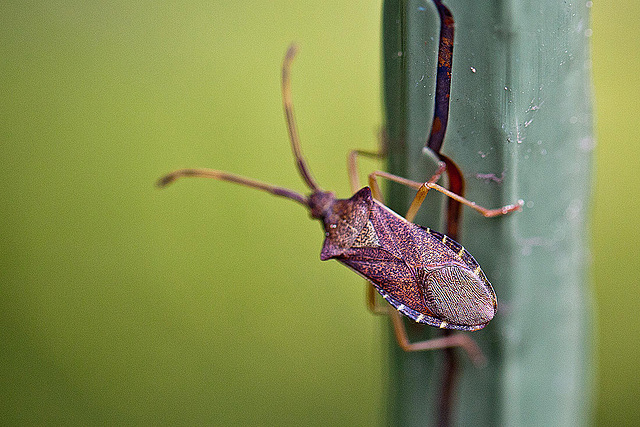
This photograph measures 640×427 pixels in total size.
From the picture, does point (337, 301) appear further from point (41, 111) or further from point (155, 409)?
point (41, 111)

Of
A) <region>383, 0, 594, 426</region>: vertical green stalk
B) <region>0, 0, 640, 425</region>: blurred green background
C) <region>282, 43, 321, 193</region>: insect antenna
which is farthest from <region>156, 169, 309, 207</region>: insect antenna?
<region>0, 0, 640, 425</region>: blurred green background

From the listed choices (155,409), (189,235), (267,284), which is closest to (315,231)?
(267,284)

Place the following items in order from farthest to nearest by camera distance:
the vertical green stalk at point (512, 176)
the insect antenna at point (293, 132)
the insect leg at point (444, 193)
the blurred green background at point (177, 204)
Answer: the blurred green background at point (177, 204) → the insect antenna at point (293, 132) → the insect leg at point (444, 193) → the vertical green stalk at point (512, 176)

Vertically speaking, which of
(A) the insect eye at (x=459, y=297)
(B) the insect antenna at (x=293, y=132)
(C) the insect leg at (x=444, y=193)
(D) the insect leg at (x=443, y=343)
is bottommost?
(D) the insect leg at (x=443, y=343)

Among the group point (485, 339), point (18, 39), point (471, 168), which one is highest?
point (18, 39)

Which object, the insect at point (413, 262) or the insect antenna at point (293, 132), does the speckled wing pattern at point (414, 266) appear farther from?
the insect antenna at point (293, 132)

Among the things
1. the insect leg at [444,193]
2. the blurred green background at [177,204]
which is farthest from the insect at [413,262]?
the blurred green background at [177,204]

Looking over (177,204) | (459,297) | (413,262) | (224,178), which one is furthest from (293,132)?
(177,204)
